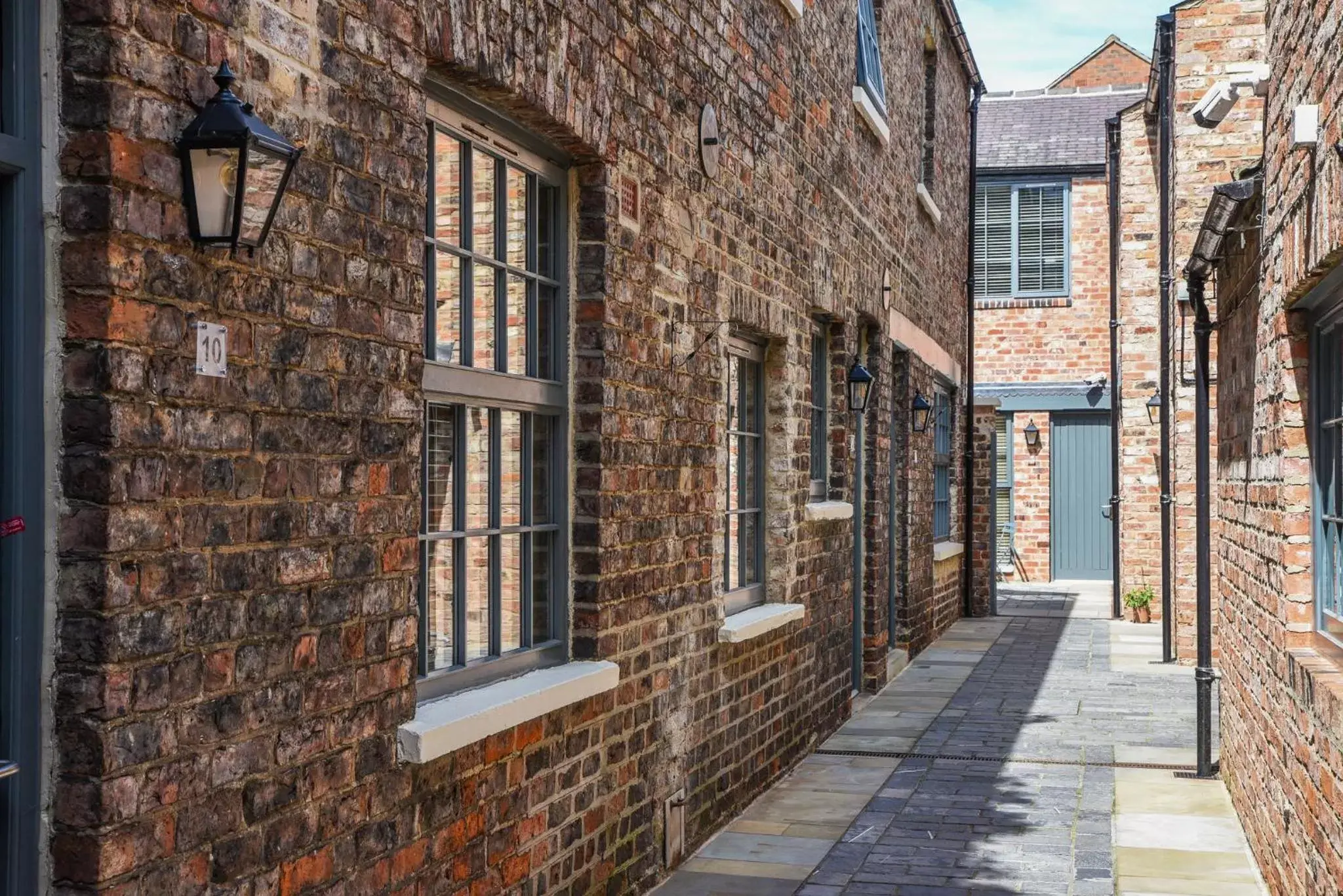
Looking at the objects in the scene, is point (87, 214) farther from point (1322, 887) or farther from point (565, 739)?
point (1322, 887)

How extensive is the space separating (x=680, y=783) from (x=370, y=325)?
3175mm

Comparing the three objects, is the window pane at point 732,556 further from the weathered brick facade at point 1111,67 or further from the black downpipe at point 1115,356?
the weathered brick facade at point 1111,67

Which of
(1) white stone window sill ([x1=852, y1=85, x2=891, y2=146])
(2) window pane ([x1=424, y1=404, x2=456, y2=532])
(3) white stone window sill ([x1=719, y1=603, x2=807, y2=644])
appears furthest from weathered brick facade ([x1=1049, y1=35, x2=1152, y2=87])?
(2) window pane ([x1=424, y1=404, x2=456, y2=532])

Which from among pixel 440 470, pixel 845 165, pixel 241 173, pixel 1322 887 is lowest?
pixel 1322 887

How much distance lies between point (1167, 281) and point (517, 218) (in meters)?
10.2

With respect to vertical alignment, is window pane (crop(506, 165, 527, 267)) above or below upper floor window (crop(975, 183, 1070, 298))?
below

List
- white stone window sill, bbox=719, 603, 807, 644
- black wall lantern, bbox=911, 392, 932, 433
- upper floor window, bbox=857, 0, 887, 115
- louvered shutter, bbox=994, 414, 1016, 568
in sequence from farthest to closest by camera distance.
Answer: louvered shutter, bbox=994, 414, 1016, 568 → black wall lantern, bbox=911, 392, 932, 433 → upper floor window, bbox=857, 0, 887, 115 → white stone window sill, bbox=719, 603, 807, 644

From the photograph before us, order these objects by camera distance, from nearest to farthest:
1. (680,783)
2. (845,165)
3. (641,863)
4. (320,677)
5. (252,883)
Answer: (252,883) → (320,677) → (641,863) → (680,783) → (845,165)

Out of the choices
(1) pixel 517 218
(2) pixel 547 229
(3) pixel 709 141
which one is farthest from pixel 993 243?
(1) pixel 517 218

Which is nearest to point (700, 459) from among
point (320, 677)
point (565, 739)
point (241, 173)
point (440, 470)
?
point (565, 739)

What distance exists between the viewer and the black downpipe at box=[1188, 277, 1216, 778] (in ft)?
26.3

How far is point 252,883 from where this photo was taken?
3195 millimetres

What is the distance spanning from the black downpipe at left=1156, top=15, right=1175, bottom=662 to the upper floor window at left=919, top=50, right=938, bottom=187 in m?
2.18

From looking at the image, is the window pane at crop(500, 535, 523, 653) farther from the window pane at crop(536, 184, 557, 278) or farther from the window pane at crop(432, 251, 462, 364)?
the window pane at crop(536, 184, 557, 278)
